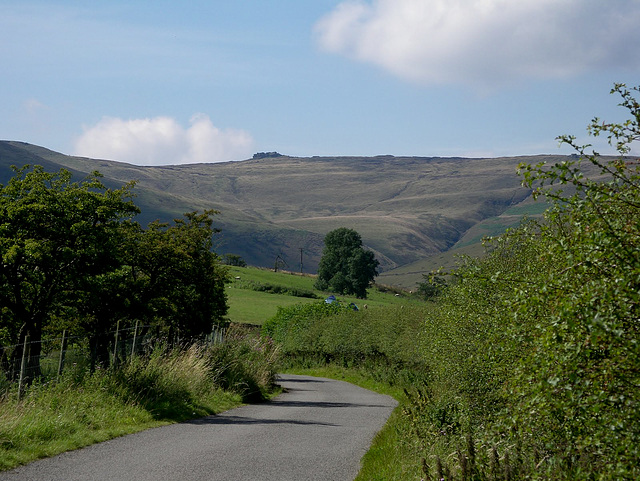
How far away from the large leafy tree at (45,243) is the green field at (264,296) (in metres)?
61.0

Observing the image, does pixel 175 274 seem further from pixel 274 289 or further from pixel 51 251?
pixel 274 289

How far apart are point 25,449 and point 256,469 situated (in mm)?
3552

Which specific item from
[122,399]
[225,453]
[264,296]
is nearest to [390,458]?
[225,453]

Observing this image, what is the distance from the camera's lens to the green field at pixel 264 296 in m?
97.6

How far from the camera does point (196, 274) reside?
101 ft

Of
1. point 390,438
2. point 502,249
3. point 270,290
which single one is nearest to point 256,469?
point 390,438

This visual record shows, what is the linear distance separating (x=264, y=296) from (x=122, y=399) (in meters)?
98.2

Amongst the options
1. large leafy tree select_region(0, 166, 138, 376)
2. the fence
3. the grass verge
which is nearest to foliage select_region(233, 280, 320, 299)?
large leafy tree select_region(0, 166, 138, 376)

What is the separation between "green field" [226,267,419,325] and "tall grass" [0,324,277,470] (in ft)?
182

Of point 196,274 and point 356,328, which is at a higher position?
point 196,274

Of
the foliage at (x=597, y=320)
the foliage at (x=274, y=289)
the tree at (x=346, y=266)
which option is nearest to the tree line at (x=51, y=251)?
the foliage at (x=597, y=320)

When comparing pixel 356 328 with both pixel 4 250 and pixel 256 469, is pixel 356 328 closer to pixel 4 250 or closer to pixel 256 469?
pixel 4 250

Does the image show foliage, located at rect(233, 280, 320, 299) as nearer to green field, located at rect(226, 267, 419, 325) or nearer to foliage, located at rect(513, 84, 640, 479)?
green field, located at rect(226, 267, 419, 325)

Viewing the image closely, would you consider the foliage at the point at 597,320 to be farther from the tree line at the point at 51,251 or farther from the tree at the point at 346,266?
the tree at the point at 346,266
